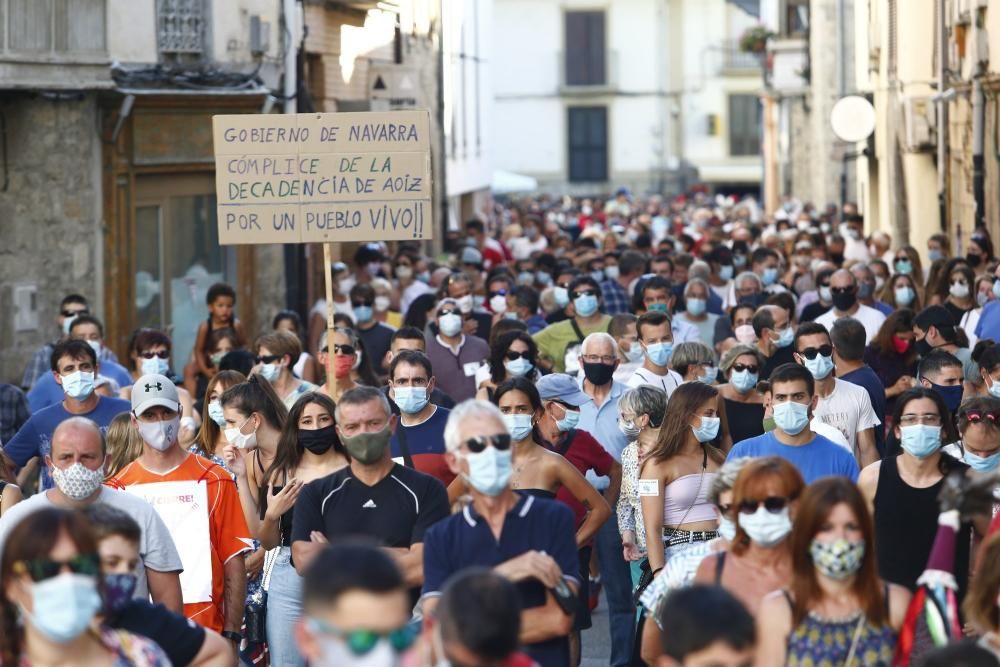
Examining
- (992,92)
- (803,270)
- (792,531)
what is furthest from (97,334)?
(992,92)

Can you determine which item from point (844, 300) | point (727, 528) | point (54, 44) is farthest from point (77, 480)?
point (54, 44)

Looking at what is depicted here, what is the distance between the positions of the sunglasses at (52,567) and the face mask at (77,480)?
197cm

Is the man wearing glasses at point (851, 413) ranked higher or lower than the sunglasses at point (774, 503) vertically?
lower

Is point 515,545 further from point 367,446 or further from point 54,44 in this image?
point 54,44

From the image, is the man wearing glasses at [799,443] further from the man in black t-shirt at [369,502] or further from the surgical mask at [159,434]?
the surgical mask at [159,434]

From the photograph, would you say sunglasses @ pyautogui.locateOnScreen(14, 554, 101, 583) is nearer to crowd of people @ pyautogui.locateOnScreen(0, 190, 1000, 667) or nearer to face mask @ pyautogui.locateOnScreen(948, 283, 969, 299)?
crowd of people @ pyautogui.locateOnScreen(0, 190, 1000, 667)

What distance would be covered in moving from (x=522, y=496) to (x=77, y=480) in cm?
163

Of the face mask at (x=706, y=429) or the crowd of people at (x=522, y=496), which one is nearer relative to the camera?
the crowd of people at (x=522, y=496)

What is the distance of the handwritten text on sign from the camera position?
10.8 metres

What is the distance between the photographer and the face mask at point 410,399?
9.05m

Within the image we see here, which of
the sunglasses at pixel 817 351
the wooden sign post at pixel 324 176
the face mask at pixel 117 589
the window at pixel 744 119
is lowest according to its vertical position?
the face mask at pixel 117 589

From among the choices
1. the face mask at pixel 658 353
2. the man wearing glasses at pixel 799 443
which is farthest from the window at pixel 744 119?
the man wearing glasses at pixel 799 443

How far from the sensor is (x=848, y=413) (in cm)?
959

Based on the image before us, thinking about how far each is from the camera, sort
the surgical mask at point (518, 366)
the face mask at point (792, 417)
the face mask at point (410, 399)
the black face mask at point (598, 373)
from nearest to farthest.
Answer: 1. the face mask at point (792, 417)
2. the face mask at point (410, 399)
3. the black face mask at point (598, 373)
4. the surgical mask at point (518, 366)
